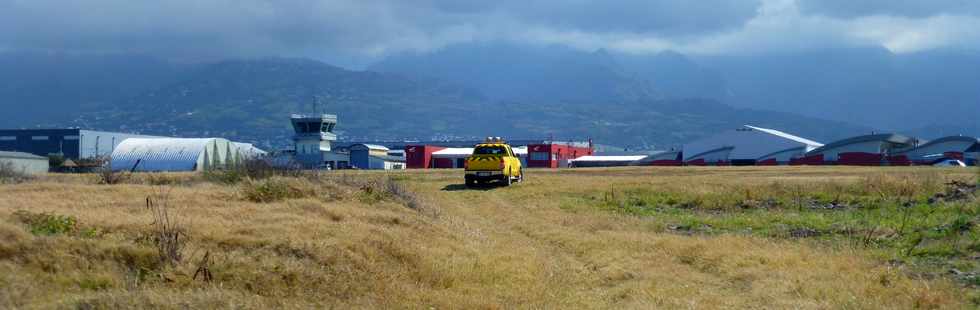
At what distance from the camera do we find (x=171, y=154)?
86.9 meters

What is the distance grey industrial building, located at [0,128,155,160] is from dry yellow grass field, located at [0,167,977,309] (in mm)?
123554

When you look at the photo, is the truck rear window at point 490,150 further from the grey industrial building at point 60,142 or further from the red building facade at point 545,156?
the grey industrial building at point 60,142

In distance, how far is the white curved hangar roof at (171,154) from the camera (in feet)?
277

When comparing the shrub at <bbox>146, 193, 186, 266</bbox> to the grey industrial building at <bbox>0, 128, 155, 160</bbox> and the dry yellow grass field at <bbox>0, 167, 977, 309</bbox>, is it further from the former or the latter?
the grey industrial building at <bbox>0, 128, 155, 160</bbox>

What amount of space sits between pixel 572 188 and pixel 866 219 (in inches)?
612

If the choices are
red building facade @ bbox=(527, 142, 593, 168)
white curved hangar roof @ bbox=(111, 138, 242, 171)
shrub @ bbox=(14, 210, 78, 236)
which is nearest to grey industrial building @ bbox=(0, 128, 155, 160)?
white curved hangar roof @ bbox=(111, 138, 242, 171)

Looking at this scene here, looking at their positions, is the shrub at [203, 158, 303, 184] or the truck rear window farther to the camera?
the truck rear window

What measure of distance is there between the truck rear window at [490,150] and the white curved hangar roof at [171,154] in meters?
46.0

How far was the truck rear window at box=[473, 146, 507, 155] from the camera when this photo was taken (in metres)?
42.1

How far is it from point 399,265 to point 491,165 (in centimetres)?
2761

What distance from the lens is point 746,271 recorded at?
14.8 metres

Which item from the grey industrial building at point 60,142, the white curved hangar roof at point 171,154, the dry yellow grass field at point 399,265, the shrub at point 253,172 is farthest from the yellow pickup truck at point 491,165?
the grey industrial building at point 60,142

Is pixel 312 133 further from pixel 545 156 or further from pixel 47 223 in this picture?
pixel 47 223

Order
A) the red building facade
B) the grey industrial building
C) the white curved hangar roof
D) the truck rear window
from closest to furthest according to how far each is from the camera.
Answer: the truck rear window < the white curved hangar roof < the red building facade < the grey industrial building
